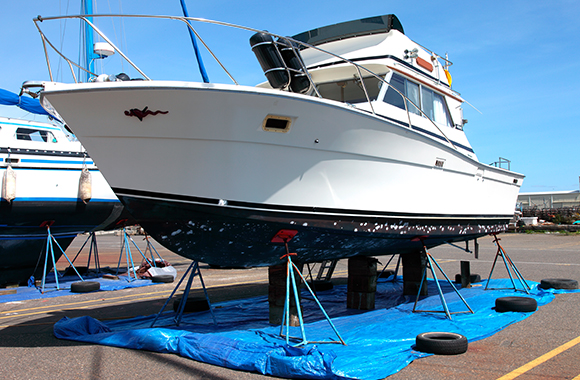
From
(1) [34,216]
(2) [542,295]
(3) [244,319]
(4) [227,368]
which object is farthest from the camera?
(1) [34,216]

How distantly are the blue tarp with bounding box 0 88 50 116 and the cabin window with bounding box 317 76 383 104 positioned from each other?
336 inches

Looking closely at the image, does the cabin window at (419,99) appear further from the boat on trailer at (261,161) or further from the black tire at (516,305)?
the black tire at (516,305)

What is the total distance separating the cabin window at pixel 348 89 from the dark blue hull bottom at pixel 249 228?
2155 millimetres

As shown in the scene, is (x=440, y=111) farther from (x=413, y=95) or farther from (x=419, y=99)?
(x=413, y=95)

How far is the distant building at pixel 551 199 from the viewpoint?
144ft

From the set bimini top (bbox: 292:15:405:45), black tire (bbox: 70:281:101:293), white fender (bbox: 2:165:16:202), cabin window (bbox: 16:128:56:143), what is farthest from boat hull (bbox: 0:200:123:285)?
bimini top (bbox: 292:15:405:45)

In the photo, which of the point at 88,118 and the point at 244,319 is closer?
the point at 88,118

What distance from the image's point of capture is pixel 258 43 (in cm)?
524

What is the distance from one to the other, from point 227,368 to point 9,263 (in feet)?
27.5

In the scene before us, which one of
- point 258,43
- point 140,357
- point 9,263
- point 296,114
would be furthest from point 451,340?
point 9,263

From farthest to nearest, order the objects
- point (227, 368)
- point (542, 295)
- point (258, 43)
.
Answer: point (542, 295), point (258, 43), point (227, 368)

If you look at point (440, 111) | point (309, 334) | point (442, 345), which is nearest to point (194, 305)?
point (309, 334)

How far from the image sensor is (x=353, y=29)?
7.37 meters

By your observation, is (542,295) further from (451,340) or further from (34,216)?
(34,216)
